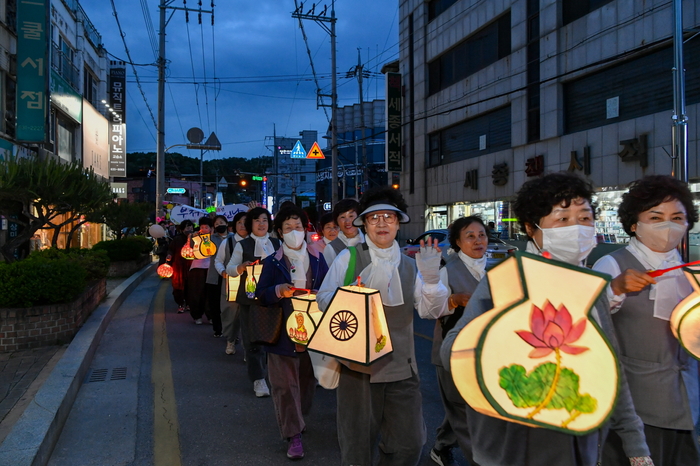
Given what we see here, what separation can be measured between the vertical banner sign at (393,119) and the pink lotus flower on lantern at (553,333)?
88.2 feet

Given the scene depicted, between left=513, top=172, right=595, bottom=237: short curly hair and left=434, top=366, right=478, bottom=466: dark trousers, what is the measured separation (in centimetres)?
156

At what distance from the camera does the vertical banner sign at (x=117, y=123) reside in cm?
2905

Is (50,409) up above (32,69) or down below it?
below

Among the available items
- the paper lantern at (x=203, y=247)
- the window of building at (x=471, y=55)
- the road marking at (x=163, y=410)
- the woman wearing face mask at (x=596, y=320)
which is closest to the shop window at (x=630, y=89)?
the window of building at (x=471, y=55)

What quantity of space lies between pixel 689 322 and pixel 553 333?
→ 3.07 ft

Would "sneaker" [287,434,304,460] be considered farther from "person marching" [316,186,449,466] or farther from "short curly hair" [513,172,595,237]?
"short curly hair" [513,172,595,237]

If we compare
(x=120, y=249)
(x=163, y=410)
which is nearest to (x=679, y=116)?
(x=163, y=410)

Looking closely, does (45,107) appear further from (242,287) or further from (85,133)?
(242,287)

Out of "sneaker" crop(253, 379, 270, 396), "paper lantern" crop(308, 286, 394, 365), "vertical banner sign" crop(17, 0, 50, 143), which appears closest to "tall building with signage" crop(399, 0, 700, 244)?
"sneaker" crop(253, 379, 270, 396)

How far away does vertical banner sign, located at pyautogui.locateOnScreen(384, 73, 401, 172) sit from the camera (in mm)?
28516

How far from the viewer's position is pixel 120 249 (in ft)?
51.5

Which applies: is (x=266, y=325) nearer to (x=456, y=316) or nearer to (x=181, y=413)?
(x=181, y=413)

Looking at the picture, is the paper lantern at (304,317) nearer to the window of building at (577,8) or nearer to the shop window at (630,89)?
the shop window at (630,89)

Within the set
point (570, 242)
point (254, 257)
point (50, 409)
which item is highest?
point (570, 242)
